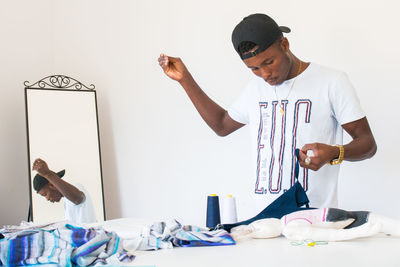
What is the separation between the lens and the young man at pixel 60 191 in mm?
3100

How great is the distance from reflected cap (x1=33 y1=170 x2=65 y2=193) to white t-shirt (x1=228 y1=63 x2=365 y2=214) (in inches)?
68.3

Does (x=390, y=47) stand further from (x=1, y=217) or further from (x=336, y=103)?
(x=1, y=217)

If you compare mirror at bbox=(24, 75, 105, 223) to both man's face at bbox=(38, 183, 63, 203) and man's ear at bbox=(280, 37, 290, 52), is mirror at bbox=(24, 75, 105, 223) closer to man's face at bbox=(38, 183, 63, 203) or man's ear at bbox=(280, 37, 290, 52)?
man's face at bbox=(38, 183, 63, 203)

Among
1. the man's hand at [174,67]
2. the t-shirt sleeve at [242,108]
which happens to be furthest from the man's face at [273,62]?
the man's hand at [174,67]

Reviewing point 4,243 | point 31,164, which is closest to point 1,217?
point 31,164

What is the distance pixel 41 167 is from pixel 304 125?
1974mm

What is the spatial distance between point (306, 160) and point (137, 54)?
211 cm

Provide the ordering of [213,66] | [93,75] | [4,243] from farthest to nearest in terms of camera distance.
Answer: [93,75]
[213,66]
[4,243]

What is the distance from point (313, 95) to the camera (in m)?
1.89

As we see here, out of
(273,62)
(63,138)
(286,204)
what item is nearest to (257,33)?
(273,62)

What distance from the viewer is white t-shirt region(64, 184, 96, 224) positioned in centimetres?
299

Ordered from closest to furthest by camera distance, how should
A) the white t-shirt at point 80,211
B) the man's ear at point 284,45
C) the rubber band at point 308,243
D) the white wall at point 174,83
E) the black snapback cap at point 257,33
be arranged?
1. the rubber band at point 308,243
2. the black snapback cap at point 257,33
3. the man's ear at point 284,45
4. the white wall at point 174,83
5. the white t-shirt at point 80,211

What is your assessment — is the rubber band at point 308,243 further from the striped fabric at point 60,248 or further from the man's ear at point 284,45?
the man's ear at point 284,45

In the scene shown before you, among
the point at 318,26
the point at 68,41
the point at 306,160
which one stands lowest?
the point at 306,160
